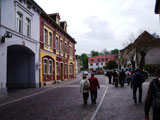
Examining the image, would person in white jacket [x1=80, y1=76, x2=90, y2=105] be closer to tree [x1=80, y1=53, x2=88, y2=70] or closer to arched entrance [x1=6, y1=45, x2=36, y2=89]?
arched entrance [x1=6, y1=45, x2=36, y2=89]

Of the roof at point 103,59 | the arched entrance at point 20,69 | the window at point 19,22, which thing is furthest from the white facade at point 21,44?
the roof at point 103,59

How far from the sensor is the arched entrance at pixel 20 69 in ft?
56.1

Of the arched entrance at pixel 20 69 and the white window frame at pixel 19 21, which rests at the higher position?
the white window frame at pixel 19 21

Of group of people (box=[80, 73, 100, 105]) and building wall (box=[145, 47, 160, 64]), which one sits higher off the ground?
building wall (box=[145, 47, 160, 64])

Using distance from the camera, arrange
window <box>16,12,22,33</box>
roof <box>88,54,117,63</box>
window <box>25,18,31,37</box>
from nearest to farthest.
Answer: window <box>16,12,22,33</box> → window <box>25,18,31,37</box> → roof <box>88,54,117,63</box>

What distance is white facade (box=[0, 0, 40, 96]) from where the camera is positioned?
39.3ft

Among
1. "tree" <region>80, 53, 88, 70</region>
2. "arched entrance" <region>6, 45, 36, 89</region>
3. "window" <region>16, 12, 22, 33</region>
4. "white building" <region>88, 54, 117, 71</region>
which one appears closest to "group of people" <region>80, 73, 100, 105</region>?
"window" <region>16, 12, 22, 33</region>

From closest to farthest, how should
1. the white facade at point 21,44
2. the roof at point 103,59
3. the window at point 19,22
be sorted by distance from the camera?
1. the white facade at point 21,44
2. the window at point 19,22
3. the roof at point 103,59

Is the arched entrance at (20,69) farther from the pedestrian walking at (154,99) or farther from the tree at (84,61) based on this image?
the tree at (84,61)

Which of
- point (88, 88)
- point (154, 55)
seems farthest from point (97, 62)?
point (88, 88)

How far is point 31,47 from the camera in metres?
16.2

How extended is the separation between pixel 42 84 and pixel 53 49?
6028 millimetres

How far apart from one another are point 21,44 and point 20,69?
4381 millimetres

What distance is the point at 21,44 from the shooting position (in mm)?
14180
